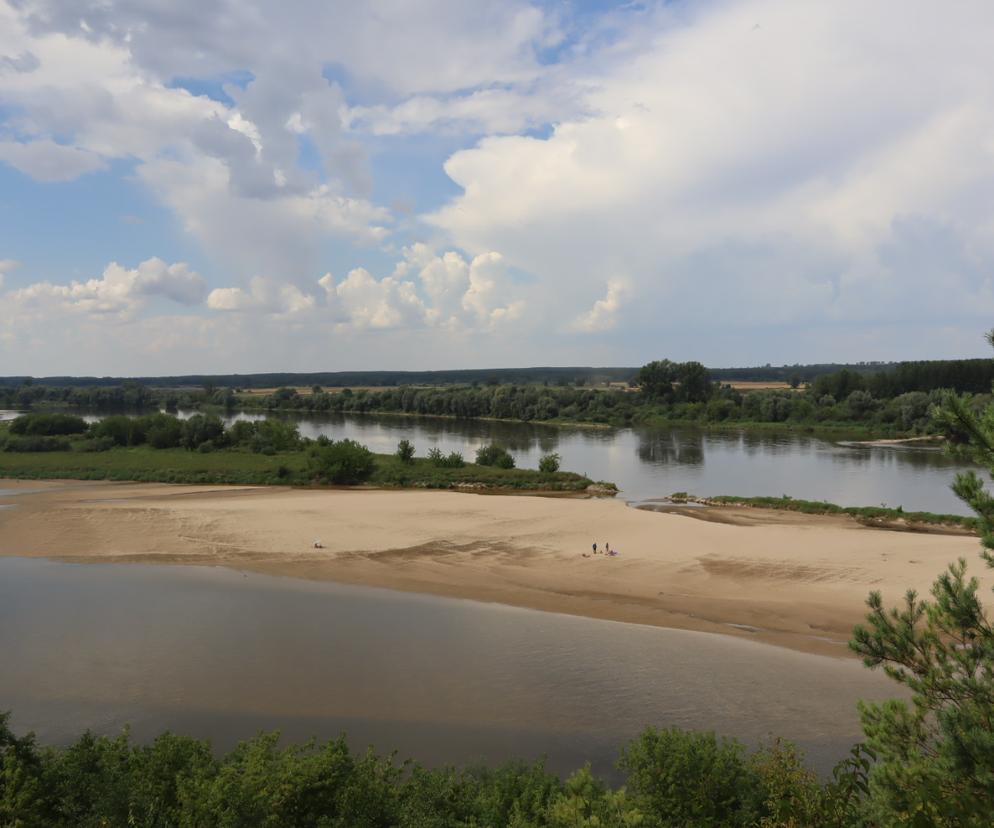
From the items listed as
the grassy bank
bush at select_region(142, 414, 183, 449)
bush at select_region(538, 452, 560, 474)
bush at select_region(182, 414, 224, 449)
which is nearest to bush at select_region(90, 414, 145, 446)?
bush at select_region(142, 414, 183, 449)

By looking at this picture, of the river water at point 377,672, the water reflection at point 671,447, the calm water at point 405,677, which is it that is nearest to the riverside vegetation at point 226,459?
the water reflection at point 671,447

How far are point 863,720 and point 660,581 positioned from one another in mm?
15485

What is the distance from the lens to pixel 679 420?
88000 mm

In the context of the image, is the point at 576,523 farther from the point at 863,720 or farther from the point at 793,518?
the point at 863,720

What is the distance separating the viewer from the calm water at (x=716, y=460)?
39.8 meters

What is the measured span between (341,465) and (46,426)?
3116 centimetres

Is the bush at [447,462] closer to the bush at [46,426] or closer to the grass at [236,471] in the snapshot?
the grass at [236,471]

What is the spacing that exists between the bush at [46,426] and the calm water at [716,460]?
23.7 m

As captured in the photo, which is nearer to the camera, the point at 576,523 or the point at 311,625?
the point at 311,625

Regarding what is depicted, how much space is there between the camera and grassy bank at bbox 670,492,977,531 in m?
→ 30.8

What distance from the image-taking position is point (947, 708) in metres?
5.63

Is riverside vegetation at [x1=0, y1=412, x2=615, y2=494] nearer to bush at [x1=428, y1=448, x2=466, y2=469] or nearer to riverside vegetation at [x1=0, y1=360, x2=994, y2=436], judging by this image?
bush at [x1=428, y1=448, x2=466, y2=469]

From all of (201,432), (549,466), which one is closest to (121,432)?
(201,432)

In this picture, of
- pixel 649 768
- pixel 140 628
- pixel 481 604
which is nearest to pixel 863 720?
pixel 649 768
